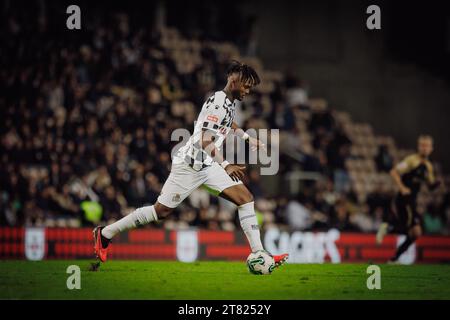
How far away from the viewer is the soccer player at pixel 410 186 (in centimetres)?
1661

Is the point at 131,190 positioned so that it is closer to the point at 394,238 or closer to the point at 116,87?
the point at 116,87

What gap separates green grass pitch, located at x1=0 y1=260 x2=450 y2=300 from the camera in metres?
10.0

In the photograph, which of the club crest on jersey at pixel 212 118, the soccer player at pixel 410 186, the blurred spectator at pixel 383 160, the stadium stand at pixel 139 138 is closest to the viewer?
the club crest on jersey at pixel 212 118

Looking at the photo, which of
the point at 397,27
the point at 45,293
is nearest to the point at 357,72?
the point at 397,27

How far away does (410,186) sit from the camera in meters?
17.0

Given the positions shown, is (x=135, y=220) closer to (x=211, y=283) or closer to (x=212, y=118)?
(x=211, y=283)

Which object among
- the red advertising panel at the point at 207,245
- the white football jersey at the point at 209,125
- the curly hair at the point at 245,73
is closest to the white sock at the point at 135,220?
the white football jersey at the point at 209,125

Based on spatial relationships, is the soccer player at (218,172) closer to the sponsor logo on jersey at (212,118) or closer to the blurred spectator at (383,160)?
the sponsor logo on jersey at (212,118)

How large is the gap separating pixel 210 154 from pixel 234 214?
989cm

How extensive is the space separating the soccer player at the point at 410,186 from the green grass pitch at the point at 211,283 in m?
2.33

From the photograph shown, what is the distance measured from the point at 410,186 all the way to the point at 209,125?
6.58m

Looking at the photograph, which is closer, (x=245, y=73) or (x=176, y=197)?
(x=245, y=73)

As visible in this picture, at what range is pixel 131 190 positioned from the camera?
20.1 m

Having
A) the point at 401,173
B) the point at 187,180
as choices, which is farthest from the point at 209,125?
the point at 401,173
